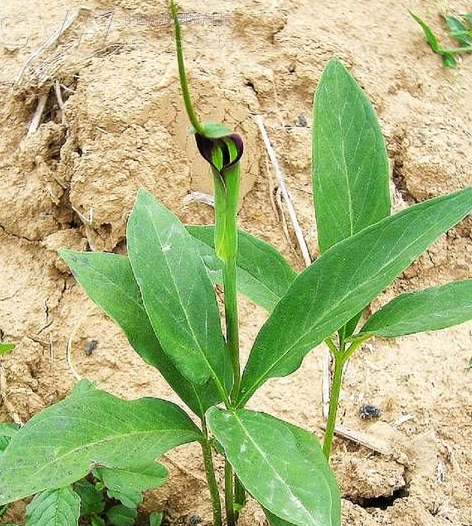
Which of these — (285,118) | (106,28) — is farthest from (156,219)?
(106,28)

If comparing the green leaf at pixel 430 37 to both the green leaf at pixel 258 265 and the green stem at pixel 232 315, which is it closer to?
the green leaf at pixel 258 265

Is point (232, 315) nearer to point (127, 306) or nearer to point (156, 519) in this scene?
point (127, 306)

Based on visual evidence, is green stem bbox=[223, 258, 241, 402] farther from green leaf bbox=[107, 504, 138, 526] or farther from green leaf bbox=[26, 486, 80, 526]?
green leaf bbox=[107, 504, 138, 526]

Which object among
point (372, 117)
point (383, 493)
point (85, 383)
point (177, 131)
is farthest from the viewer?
point (177, 131)

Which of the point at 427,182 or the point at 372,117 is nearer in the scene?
the point at 372,117

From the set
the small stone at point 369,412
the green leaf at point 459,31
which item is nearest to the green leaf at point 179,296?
the small stone at point 369,412

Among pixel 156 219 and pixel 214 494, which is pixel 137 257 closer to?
pixel 156 219

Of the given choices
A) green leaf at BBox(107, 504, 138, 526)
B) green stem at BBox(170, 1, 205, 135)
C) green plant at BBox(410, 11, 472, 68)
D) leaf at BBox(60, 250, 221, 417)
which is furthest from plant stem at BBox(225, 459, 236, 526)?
green plant at BBox(410, 11, 472, 68)
